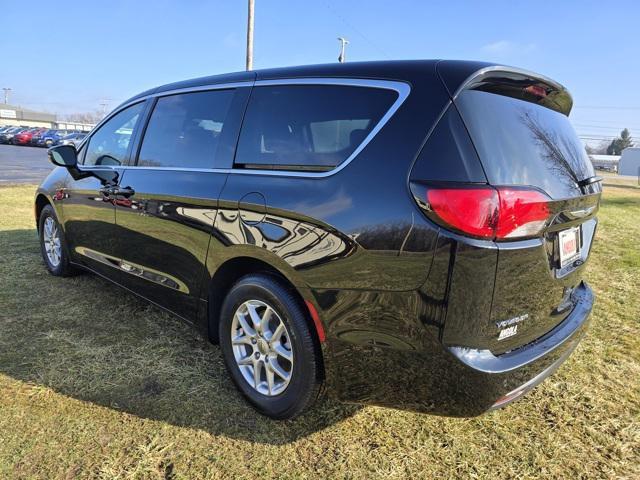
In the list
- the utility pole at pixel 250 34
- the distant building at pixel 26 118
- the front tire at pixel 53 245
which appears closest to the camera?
the front tire at pixel 53 245

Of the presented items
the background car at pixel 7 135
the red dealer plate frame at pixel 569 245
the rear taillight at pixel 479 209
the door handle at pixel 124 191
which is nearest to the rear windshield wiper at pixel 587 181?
the red dealer plate frame at pixel 569 245

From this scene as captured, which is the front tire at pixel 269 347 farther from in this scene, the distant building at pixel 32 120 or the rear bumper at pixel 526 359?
the distant building at pixel 32 120

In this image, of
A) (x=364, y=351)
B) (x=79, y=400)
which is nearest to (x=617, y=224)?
(x=364, y=351)

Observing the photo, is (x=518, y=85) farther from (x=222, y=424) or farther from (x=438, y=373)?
(x=222, y=424)

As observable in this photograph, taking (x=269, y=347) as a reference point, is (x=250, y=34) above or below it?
above

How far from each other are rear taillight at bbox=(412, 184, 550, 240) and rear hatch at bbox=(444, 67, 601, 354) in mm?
14

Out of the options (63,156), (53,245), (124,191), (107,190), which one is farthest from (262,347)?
(53,245)

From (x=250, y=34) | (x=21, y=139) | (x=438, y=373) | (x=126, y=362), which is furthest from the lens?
(x=21, y=139)

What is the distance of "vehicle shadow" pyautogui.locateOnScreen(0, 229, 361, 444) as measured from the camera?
240cm

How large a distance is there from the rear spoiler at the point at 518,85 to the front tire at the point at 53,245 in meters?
3.88

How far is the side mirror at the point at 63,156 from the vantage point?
153 inches

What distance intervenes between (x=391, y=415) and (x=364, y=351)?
723mm

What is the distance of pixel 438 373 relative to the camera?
5.84 ft

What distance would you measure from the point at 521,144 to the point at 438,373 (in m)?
1.02
